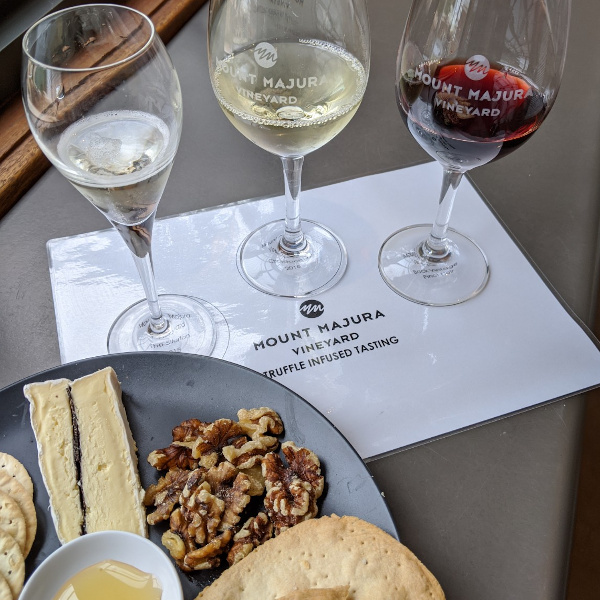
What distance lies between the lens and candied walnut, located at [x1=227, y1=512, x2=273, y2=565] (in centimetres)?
47

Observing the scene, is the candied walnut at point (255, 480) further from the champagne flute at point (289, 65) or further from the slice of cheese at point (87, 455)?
the champagne flute at point (289, 65)

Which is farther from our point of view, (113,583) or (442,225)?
(442,225)

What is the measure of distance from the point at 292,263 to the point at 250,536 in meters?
0.33

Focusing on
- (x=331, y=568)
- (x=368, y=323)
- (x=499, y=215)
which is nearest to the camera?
(x=331, y=568)

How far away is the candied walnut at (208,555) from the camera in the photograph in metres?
0.47

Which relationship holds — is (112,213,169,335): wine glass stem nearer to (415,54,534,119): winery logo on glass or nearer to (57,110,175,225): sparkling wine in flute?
(57,110,175,225): sparkling wine in flute

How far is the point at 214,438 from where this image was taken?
53cm

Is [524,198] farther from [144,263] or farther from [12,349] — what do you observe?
[12,349]

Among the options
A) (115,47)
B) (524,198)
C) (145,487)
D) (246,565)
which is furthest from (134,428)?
(524,198)

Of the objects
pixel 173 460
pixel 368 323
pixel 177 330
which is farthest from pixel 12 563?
pixel 368 323

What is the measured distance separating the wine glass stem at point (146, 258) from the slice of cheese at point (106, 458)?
100mm

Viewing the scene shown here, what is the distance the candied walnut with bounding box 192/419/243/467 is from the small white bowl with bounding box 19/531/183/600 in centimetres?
9

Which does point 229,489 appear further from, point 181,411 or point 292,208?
point 292,208

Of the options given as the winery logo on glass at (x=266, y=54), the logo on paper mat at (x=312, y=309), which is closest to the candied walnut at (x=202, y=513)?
the logo on paper mat at (x=312, y=309)
